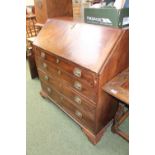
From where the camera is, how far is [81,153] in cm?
155

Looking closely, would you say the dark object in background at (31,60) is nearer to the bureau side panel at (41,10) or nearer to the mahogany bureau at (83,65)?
the bureau side panel at (41,10)

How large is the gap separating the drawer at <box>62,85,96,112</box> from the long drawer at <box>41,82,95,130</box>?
0.16 feet

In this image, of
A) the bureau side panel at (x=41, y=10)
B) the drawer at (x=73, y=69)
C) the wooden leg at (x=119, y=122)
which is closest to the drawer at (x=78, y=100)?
the drawer at (x=73, y=69)

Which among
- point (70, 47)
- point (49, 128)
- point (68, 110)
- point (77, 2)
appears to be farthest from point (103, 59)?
point (77, 2)

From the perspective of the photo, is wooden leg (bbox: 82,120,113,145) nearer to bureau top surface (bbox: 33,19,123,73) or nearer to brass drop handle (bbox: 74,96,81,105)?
brass drop handle (bbox: 74,96,81,105)

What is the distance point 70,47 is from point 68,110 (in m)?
0.77

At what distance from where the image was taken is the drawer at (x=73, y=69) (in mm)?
1235

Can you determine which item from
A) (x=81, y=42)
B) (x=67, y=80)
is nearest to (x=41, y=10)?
(x=81, y=42)

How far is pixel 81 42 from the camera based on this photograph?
55.3 inches

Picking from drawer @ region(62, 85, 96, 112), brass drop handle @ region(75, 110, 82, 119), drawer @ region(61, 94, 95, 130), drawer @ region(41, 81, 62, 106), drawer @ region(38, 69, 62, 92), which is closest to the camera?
drawer @ region(62, 85, 96, 112)

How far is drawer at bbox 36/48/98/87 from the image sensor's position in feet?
4.05

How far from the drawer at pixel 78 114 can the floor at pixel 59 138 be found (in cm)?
16

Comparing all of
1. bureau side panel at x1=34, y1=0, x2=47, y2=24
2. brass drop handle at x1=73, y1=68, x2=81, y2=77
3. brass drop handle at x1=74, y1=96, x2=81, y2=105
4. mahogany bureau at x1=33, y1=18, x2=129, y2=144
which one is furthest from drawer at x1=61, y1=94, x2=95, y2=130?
bureau side panel at x1=34, y1=0, x2=47, y2=24
